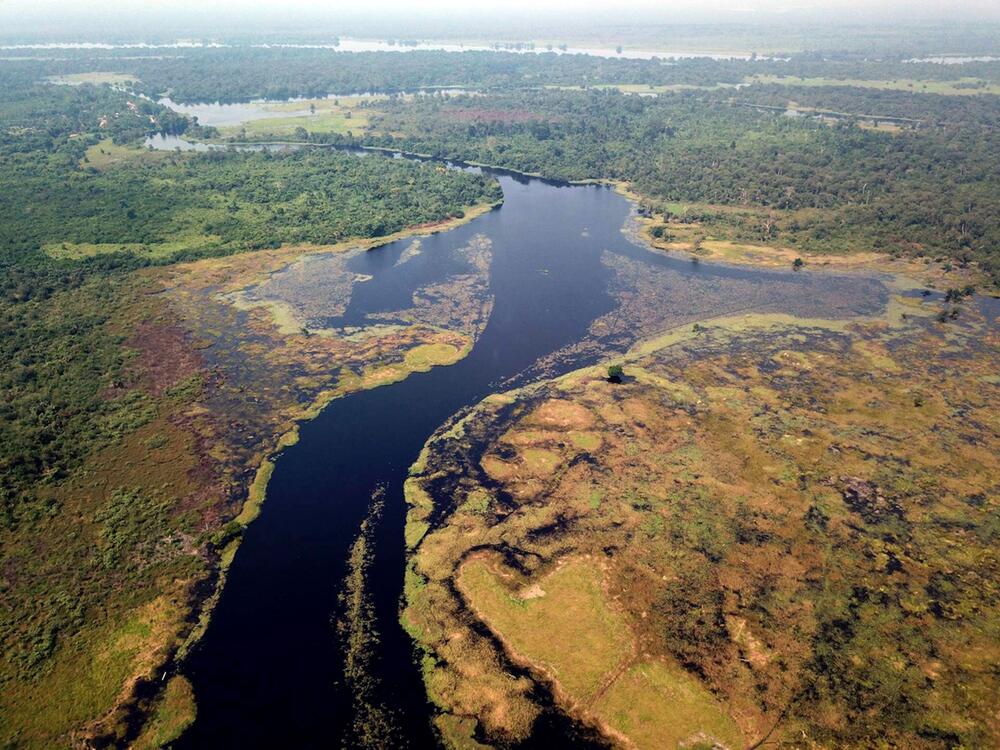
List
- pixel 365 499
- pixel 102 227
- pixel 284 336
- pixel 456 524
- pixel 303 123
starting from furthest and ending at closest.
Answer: pixel 303 123
pixel 102 227
pixel 284 336
pixel 365 499
pixel 456 524

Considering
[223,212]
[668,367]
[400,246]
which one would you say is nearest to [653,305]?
[668,367]

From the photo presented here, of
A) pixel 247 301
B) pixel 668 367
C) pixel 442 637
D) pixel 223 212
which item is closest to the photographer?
pixel 442 637

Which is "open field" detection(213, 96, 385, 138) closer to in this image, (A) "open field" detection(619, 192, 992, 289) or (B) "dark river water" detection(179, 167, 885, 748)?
(B) "dark river water" detection(179, 167, 885, 748)

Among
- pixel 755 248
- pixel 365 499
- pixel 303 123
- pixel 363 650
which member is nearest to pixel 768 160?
pixel 755 248

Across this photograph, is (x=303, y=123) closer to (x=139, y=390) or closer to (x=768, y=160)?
(x=768, y=160)

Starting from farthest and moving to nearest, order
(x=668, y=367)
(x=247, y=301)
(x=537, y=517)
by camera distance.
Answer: (x=247, y=301) < (x=668, y=367) < (x=537, y=517)

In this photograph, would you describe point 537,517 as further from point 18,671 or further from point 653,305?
point 653,305

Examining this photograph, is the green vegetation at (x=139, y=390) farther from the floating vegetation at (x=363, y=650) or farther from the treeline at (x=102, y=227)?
the floating vegetation at (x=363, y=650)
